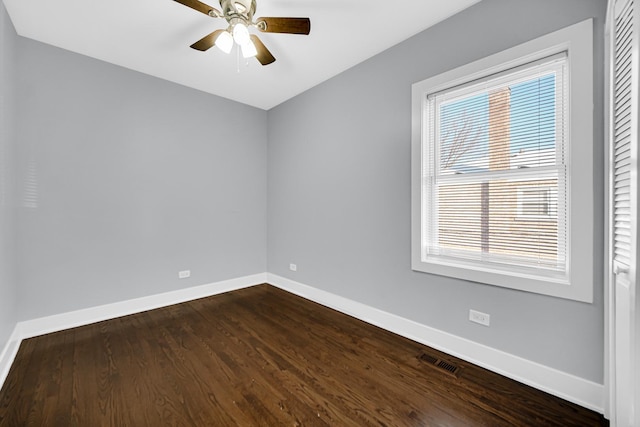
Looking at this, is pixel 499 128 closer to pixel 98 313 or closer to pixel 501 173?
pixel 501 173

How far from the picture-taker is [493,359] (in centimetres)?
203

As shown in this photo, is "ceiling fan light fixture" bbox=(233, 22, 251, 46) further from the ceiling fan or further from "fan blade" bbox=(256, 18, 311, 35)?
"fan blade" bbox=(256, 18, 311, 35)

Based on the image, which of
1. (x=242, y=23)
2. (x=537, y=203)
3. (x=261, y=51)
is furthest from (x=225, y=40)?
(x=537, y=203)

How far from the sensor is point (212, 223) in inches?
151

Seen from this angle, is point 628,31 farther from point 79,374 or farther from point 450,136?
point 79,374

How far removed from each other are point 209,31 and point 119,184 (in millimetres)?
1948

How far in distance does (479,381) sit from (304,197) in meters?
2.70

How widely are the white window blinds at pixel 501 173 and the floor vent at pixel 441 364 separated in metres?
0.82

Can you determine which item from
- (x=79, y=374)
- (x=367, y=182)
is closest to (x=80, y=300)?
(x=79, y=374)

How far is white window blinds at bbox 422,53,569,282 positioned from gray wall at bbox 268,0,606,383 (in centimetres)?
19

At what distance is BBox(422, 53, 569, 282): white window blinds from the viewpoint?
1838 millimetres

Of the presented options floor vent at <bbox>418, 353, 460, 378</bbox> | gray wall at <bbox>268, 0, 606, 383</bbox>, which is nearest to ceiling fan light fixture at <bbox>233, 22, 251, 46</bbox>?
gray wall at <bbox>268, 0, 606, 383</bbox>

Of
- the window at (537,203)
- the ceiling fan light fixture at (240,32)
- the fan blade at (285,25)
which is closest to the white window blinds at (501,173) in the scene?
the window at (537,203)

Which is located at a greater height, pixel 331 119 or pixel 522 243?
pixel 331 119
